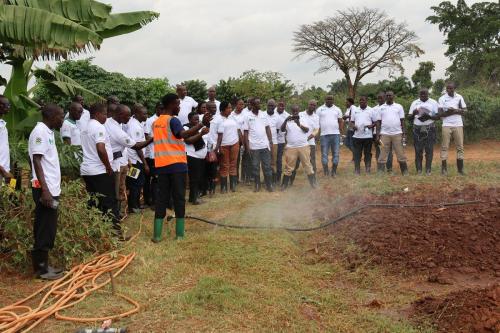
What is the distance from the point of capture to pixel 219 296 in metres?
4.41

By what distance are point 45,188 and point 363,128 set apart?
8.05 metres

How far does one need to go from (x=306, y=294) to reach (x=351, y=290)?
1.60 feet

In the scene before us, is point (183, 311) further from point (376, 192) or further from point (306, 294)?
point (376, 192)

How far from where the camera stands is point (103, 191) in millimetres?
6652

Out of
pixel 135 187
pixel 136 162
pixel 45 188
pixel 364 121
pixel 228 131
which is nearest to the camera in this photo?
pixel 45 188

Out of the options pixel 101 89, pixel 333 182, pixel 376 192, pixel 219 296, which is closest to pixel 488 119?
pixel 333 182

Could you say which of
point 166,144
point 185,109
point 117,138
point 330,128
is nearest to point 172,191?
point 166,144

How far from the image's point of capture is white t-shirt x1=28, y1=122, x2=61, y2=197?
5.23 meters

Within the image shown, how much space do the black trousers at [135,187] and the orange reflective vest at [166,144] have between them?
194cm

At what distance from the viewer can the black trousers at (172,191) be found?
662 cm

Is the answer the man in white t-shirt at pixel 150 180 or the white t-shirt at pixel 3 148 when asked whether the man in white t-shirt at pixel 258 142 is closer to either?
the man in white t-shirt at pixel 150 180

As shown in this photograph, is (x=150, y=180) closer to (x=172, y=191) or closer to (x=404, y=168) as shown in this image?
(x=172, y=191)

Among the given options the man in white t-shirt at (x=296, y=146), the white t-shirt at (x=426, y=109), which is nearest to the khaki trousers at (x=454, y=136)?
the white t-shirt at (x=426, y=109)

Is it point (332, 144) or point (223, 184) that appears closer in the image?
point (223, 184)
